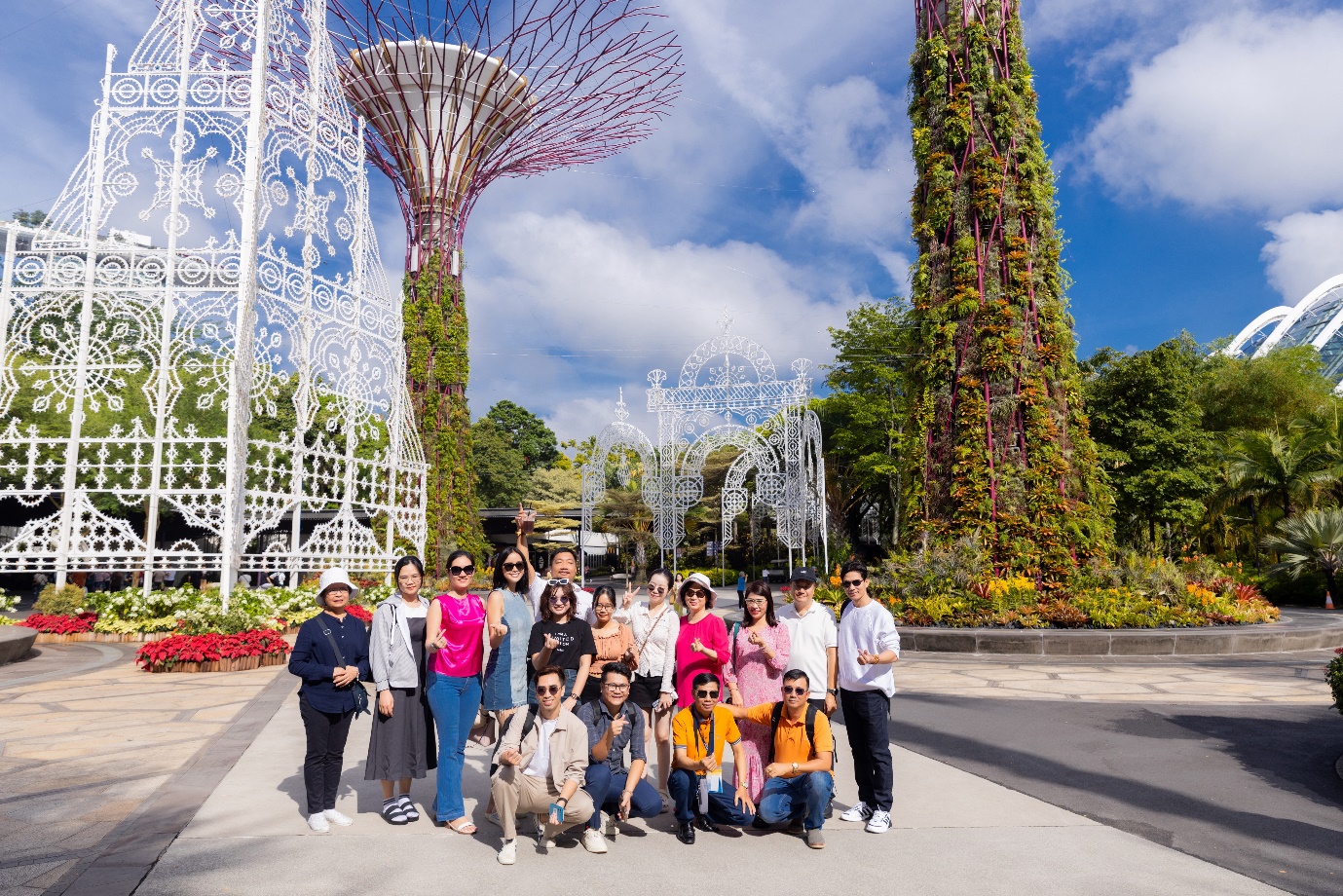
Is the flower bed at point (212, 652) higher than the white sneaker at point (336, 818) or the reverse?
higher

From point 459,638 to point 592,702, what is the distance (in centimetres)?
86

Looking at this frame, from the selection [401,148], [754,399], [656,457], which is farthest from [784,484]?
[401,148]

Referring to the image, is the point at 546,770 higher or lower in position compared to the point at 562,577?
lower

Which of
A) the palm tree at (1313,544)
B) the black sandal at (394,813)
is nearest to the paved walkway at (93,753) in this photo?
the black sandal at (394,813)

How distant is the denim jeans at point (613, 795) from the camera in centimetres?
459

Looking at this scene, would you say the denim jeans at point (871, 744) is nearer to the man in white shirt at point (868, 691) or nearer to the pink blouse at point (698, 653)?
the man in white shirt at point (868, 691)

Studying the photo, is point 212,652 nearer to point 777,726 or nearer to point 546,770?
point 546,770

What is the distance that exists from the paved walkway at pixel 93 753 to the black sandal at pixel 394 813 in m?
1.09

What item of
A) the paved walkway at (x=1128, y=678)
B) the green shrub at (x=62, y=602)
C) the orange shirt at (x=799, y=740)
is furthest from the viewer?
the green shrub at (x=62, y=602)

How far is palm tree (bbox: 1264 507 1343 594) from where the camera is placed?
877 inches

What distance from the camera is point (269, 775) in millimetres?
5809

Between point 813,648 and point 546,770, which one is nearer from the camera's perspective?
point 546,770

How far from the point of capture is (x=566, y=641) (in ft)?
16.5

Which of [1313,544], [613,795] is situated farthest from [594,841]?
[1313,544]
